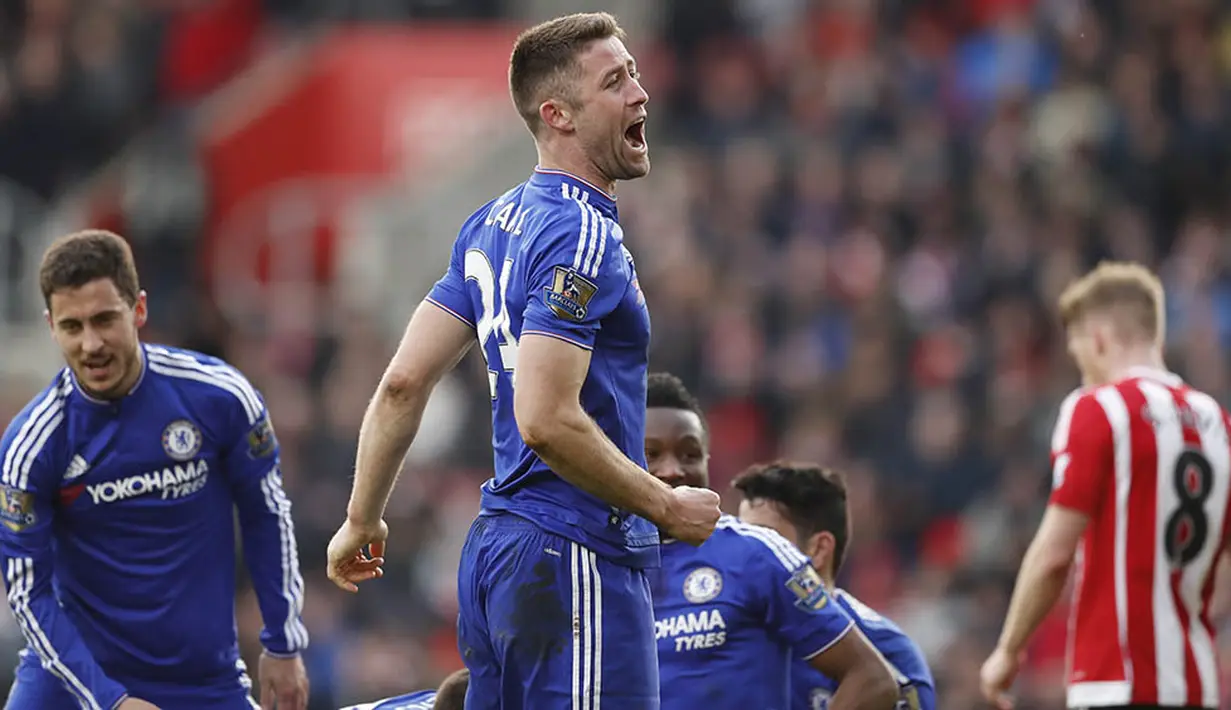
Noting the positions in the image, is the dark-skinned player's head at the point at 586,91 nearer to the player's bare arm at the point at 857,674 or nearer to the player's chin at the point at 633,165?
the player's chin at the point at 633,165

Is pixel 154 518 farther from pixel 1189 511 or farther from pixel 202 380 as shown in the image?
pixel 1189 511

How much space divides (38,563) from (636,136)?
271cm

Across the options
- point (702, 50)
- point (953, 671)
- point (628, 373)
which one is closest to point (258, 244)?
point (702, 50)

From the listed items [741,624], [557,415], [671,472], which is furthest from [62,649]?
[557,415]

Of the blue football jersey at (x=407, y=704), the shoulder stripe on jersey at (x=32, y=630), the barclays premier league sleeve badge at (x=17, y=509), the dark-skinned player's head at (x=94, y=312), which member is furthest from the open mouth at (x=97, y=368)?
the blue football jersey at (x=407, y=704)

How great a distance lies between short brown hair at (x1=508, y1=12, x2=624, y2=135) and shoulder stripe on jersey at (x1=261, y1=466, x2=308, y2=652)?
7.42 ft

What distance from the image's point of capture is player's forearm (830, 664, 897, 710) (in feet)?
22.7

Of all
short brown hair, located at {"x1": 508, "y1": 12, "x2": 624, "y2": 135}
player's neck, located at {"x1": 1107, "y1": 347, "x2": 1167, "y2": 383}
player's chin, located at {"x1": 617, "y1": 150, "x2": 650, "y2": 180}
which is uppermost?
short brown hair, located at {"x1": 508, "y1": 12, "x2": 624, "y2": 135}

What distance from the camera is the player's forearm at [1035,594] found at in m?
8.44

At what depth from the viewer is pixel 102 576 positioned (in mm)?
7566

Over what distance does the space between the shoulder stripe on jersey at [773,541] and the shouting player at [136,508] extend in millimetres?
1638

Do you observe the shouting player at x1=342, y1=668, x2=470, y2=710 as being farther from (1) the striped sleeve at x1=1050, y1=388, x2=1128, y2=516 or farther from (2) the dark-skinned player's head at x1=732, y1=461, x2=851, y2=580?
(1) the striped sleeve at x1=1050, y1=388, x2=1128, y2=516

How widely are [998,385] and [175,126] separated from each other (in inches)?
299

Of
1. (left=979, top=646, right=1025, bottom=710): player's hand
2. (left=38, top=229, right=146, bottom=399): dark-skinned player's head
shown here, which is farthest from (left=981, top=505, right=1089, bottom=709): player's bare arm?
(left=38, top=229, right=146, bottom=399): dark-skinned player's head
